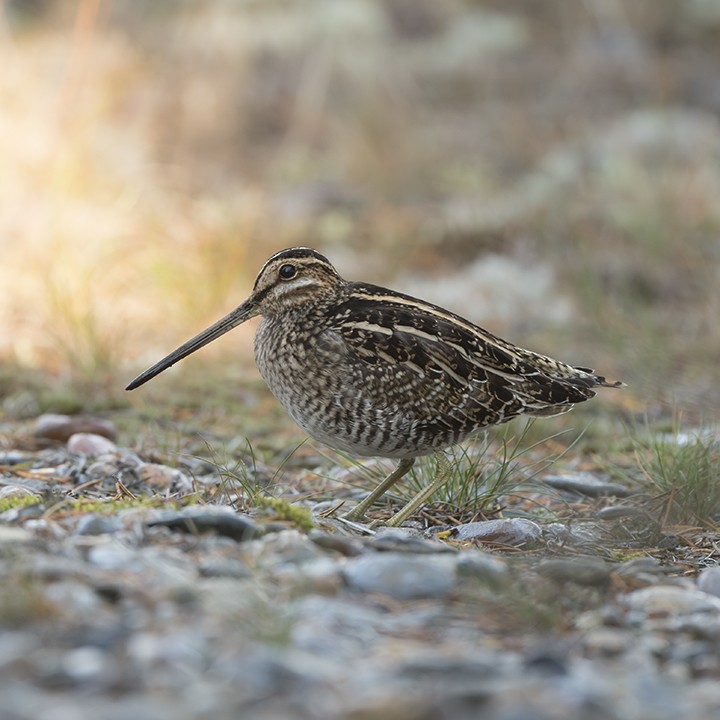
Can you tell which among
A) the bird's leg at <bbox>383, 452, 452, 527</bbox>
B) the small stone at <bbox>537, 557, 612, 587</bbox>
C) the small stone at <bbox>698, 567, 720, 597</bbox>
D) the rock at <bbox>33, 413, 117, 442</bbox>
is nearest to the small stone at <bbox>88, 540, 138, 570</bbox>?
the small stone at <bbox>537, 557, 612, 587</bbox>

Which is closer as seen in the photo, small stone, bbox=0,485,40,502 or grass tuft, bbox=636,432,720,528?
small stone, bbox=0,485,40,502

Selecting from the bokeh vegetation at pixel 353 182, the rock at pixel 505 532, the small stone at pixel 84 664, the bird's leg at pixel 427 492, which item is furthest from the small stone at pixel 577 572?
the bokeh vegetation at pixel 353 182

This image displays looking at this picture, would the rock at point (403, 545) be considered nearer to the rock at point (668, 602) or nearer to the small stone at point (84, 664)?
the rock at point (668, 602)

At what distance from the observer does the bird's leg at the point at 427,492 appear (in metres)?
4.97

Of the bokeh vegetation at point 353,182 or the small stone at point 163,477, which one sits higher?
the bokeh vegetation at point 353,182

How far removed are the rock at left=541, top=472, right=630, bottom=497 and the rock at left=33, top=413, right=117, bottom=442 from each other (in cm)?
212

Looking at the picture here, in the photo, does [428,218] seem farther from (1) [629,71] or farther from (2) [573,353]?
(1) [629,71]

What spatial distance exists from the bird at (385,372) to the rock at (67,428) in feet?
2.78

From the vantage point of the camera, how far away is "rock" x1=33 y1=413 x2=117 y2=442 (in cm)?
617

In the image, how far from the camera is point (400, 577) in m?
3.67

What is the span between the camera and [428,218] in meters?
11.6

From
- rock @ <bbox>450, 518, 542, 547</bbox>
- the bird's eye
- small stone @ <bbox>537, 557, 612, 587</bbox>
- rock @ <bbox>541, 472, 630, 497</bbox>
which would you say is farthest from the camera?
rock @ <bbox>541, 472, 630, 497</bbox>

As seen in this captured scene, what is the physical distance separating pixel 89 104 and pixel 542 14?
33.3 ft

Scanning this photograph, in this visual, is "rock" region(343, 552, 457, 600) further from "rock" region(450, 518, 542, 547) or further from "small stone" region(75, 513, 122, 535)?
"rock" region(450, 518, 542, 547)
